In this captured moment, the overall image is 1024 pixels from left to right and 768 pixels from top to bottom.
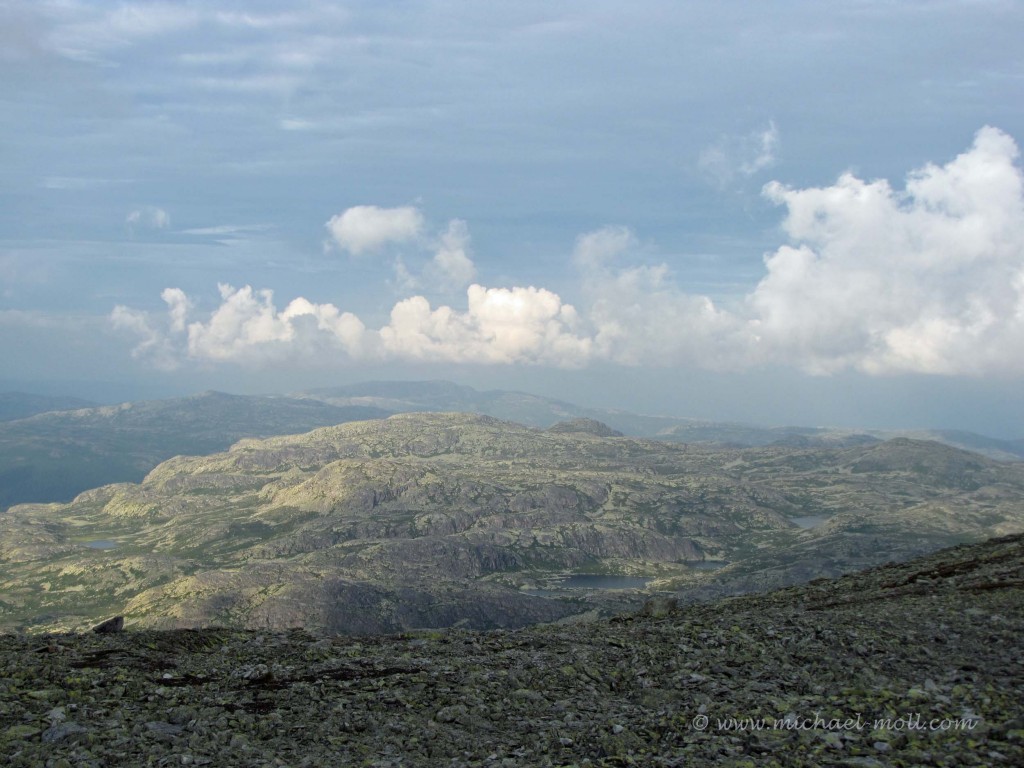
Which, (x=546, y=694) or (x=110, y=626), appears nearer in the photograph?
(x=546, y=694)

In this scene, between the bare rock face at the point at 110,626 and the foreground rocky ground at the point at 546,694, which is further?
the bare rock face at the point at 110,626

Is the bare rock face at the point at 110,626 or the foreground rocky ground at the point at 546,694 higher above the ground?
the foreground rocky ground at the point at 546,694

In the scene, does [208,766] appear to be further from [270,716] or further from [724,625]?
[724,625]

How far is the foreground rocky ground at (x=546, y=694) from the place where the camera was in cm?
2180

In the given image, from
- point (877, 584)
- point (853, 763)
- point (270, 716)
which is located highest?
point (853, 763)

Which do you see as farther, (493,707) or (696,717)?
(493,707)

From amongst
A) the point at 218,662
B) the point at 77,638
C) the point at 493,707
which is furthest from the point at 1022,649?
the point at 77,638

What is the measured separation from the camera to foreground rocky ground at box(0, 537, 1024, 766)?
Result: 21.8 m

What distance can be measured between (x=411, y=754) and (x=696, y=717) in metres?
10.4

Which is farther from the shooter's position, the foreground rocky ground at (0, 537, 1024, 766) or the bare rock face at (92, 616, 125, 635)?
the bare rock face at (92, 616, 125, 635)

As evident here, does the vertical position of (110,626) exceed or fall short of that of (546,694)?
it falls short

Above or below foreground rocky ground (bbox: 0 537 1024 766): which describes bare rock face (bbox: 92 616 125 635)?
below

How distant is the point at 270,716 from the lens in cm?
2588

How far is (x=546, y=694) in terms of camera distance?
97.7 ft
